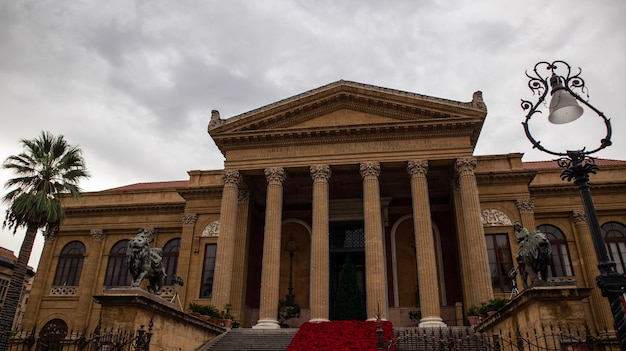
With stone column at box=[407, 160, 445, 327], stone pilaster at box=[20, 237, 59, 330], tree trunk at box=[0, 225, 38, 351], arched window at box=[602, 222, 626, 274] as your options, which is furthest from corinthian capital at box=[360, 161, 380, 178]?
stone pilaster at box=[20, 237, 59, 330]

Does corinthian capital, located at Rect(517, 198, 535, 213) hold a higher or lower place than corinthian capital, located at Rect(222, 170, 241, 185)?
lower

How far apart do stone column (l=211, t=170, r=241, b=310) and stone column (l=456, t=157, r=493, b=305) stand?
35.0ft

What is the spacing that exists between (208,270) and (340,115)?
434 inches

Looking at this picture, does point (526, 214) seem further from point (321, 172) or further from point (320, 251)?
point (320, 251)

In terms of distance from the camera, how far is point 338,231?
90.7ft

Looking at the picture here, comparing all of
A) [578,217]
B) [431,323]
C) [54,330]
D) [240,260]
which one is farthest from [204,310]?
[578,217]

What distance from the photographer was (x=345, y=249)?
2695 cm

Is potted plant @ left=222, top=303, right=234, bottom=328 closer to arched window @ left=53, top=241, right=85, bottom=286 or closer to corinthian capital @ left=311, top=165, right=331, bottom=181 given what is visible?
corinthian capital @ left=311, top=165, right=331, bottom=181

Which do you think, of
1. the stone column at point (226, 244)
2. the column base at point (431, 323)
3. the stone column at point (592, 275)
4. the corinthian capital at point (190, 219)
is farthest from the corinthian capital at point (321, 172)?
the stone column at point (592, 275)

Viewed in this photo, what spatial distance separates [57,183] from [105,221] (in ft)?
29.2

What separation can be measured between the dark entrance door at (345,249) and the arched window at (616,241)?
13.0 m

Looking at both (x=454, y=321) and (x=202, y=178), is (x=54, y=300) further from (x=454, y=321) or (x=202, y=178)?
(x=454, y=321)

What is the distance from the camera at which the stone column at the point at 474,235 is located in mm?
19938

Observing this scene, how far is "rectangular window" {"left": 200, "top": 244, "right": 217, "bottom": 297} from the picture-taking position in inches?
1006
